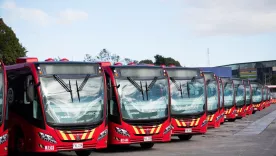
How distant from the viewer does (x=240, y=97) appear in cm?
3831

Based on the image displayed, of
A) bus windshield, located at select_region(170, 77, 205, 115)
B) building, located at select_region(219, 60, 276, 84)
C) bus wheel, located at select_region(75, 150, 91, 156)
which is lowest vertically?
building, located at select_region(219, 60, 276, 84)

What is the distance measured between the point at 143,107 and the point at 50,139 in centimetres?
369

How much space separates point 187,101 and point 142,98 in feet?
12.6

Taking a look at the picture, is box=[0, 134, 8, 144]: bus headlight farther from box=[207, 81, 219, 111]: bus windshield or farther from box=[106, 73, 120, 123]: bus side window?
box=[207, 81, 219, 111]: bus windshield

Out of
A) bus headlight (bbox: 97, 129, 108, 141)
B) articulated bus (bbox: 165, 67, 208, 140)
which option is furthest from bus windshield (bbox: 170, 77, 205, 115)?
bus headlight (bbox: 97, 129, 108, 141)

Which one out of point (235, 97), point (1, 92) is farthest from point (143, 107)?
point (235, 97)

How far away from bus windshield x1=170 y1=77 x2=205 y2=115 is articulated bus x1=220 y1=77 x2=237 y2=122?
40.1ft

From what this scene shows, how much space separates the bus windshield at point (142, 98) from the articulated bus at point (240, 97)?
20.5 m

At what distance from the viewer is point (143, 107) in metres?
17.0

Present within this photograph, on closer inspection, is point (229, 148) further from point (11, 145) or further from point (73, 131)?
point (11, 145)

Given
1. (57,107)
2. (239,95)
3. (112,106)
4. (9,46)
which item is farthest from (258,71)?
(57,107)

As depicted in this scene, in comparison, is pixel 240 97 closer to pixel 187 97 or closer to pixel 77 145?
pixel 187 97

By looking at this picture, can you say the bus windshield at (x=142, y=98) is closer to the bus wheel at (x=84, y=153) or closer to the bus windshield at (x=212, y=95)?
the bus wheel at (x=84, y=153)

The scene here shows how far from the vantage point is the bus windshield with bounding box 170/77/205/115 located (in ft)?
66.4
